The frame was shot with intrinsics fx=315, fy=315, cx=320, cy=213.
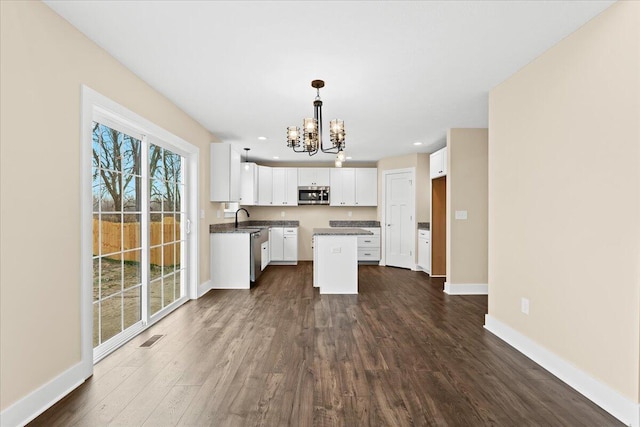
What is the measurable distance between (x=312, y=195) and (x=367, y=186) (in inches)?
51.5

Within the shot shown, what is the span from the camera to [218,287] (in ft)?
16.4

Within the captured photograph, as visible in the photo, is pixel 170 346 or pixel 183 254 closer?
pixel 170 346

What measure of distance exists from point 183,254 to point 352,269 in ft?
7.81

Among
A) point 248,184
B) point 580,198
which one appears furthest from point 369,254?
point 580,198

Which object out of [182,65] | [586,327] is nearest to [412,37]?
[182,65]

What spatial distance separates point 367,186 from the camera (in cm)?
738

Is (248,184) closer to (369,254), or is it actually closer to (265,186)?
(265,186)

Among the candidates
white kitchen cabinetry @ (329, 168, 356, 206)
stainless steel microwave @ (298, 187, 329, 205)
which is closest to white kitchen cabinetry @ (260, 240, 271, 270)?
stainless steel microwave @ (298, 187, 329, 205)

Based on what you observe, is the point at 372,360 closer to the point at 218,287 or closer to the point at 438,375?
the point at 438,375

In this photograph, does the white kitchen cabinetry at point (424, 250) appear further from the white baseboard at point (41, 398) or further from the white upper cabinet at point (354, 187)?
the white baseboard at point (41, 398)

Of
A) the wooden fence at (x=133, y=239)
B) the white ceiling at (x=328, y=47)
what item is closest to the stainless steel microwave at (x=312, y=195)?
the white ceiling at (x=328, y=47)

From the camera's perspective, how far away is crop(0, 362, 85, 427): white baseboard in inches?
65.9

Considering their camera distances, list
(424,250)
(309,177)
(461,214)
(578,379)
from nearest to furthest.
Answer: (578,379) < (461,214) < (424,250) < (309,177)

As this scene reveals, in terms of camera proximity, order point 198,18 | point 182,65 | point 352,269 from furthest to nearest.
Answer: point 352,269 < point 182,65 < point 198,18
